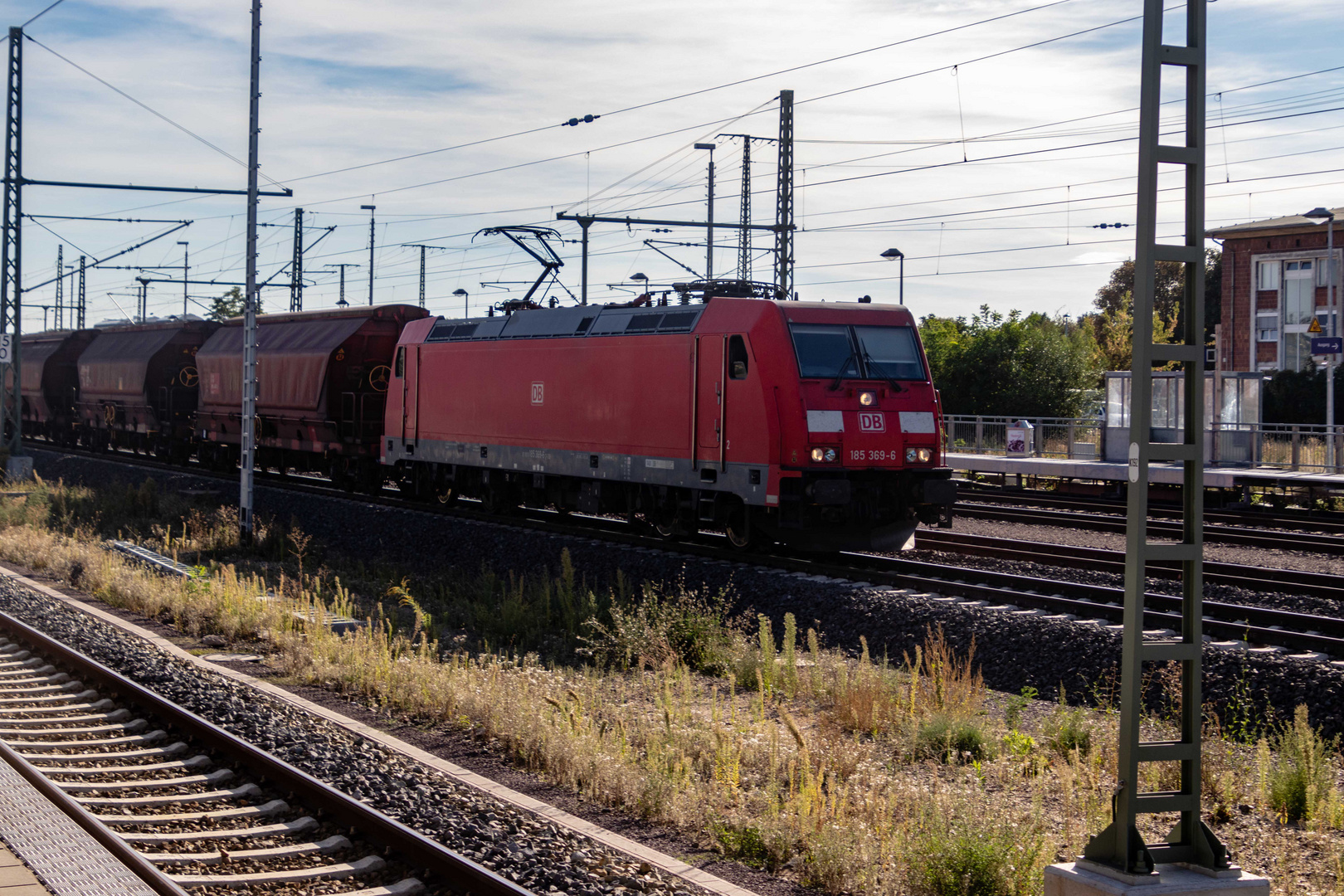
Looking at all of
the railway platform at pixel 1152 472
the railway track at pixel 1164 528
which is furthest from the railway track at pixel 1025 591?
the railway platform at pixel 1152 472

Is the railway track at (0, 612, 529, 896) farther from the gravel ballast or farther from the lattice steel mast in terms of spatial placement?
the gravel ballast

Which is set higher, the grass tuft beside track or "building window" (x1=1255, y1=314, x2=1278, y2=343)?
"building window" (x1=1255, y1=314, x2=1278, y2=343)

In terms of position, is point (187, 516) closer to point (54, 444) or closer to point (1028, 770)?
point (1028, 770)

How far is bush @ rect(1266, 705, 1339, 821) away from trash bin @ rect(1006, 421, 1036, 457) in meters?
24.3

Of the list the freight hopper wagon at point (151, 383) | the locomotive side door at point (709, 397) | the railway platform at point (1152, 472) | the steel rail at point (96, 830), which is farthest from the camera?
the freight hopper wagon at point (151, 383)

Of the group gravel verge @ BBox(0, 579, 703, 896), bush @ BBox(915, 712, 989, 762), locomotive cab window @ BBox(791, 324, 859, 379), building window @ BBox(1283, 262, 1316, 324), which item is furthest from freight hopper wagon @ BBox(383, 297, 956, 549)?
building window @ BBox(1283, 262, 1316, 324)

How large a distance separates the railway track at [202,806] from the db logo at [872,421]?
8846 millimetres

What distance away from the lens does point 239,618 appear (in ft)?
43.1

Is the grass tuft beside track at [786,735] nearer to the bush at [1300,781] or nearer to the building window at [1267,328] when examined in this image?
the bush at [1300,781]

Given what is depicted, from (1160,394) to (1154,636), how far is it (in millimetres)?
19699

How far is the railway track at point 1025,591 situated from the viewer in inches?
427

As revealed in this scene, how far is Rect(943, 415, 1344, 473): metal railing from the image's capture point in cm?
2633

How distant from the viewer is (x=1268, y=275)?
53000mm

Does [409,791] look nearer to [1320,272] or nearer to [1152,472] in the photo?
[1152,472]
